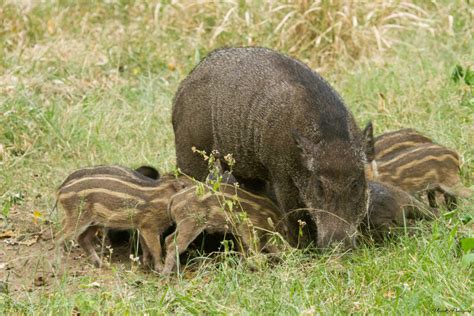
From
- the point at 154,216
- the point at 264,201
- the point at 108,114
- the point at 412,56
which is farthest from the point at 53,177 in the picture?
the point at 412,56

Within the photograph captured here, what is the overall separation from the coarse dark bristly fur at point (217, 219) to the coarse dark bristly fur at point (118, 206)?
186 mm

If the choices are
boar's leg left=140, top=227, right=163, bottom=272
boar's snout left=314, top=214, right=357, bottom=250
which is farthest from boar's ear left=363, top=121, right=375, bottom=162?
boar's leg left=140, top=227, right=163, bottom=272

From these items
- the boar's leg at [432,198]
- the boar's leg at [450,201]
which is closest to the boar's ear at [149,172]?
the boar's leg at [432,198]

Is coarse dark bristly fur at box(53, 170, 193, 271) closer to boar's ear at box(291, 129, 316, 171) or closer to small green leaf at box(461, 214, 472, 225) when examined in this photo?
boar's ear at box(291, 129, 316, 171)

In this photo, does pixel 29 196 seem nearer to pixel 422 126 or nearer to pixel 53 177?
pixel 53 177

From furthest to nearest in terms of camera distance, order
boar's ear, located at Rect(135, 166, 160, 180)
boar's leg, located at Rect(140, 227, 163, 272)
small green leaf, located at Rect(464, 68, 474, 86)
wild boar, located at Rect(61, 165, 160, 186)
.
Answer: small green leaf, located at Rect(464, 68, 474, 86) → boar's ear, located at Rect(135, 166, 160, 180) → wild boar, located at Rect(61, 165, 160, 186) → boar's leg, located at Rect(140, 227, 163, 272)

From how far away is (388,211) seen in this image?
251 inches

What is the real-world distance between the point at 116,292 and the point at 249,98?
68.5 inches

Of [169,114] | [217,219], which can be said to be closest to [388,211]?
[217,219]

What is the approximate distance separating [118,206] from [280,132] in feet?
4.10

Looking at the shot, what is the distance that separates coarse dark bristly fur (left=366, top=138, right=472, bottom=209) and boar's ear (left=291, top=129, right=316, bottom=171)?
4.26 ft

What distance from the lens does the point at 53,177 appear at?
8.29 meters

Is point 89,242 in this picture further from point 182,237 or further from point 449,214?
point 449,214

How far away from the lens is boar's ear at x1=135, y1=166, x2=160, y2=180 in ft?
24.1
